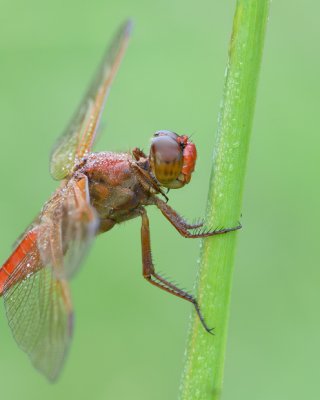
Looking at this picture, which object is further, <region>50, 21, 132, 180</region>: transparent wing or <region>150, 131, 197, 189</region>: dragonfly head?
Answer: <region>50, 21, 132, 180</region>: transparent wing

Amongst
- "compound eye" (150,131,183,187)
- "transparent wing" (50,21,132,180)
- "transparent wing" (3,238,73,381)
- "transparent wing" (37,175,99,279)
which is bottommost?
"transparent wing" (3,238,73,381)

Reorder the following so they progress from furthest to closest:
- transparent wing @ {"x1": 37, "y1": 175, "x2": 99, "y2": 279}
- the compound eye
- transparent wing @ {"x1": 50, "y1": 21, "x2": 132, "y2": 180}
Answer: transparent wing @ {"x1": 50, "y1": 21, "x2": 132, "y2": 180}, the compound eye, transparent wing @ {"x1": 37, "y1": 175, "x2": 99, "y2": 279}

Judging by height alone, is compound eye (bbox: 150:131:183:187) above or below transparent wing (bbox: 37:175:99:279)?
above

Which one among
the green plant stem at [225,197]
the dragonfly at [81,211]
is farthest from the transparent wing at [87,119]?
the green plant stem at [225,197]

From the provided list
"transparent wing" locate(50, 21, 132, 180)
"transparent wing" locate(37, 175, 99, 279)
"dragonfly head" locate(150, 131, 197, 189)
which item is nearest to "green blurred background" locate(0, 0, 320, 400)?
"transparent wing" locate(50, 21, 132, 180)

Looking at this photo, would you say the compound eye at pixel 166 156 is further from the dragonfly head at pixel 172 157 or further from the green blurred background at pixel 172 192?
the green blurred background at pixel 172 192

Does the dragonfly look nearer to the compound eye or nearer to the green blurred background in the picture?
the compound eye

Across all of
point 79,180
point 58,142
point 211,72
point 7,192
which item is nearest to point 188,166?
point 79,180
